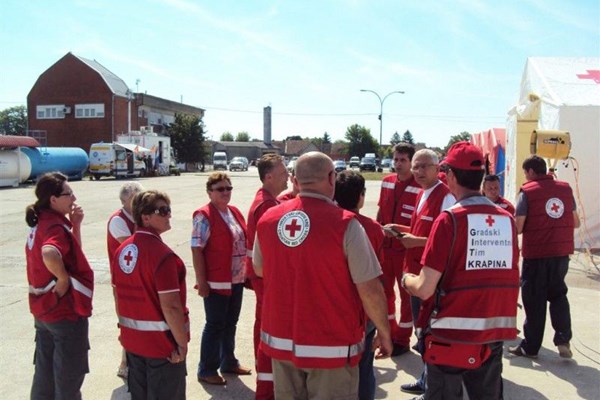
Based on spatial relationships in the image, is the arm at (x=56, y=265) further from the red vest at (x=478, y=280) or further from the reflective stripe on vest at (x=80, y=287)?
the red vest at (x=478, y=280)

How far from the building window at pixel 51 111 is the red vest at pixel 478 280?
53904 millimetres

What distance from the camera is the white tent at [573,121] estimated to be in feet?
34.9

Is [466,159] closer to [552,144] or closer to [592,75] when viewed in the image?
[552,144]

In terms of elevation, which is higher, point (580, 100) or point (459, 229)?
point (580, 100)

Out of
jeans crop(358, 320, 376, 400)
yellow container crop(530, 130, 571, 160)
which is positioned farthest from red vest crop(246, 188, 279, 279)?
yellow container crop(530, 130, 571, 160)

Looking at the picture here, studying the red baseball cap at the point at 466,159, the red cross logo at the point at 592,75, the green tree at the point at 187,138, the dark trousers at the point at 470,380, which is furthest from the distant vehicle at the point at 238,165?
the dark trousers at the point at 470,380

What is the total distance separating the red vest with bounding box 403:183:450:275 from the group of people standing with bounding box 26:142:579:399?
198mm

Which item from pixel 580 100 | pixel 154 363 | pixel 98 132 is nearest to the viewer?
pixel 154 363

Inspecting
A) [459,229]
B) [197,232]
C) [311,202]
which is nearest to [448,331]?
[459,229]

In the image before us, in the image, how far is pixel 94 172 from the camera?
117ft

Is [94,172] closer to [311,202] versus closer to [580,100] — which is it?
[580,100]

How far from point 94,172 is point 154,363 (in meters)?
34.9

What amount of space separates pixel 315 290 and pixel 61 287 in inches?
72.0

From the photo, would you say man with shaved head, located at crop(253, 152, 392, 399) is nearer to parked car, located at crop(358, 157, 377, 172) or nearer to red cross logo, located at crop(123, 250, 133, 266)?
red cross logo, located at crop(123, 250, 133, 266)
